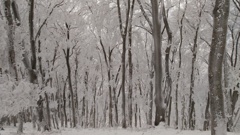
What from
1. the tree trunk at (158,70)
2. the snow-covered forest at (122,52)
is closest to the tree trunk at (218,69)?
the snow-covered forest at (122,52)

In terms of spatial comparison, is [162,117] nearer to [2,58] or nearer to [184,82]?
[2,58]

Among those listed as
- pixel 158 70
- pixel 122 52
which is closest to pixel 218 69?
pixel 158 70

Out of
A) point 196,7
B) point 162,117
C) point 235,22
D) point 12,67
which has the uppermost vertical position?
point 196,7

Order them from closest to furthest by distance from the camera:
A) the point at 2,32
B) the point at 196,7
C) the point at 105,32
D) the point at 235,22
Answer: the point at 2,32 → the point at 235,22 → the point at 196,7 → the point at 105,32

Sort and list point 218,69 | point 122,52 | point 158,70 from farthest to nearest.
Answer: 1. point 122,52
2. point 158,70
3. point 218,69

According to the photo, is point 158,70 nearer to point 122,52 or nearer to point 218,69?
point 218,69

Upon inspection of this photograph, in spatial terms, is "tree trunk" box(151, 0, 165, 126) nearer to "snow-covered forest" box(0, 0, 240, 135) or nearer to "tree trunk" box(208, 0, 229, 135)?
"snow-covered forest" box(0, 0, 240, 135)

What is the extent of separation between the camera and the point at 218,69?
249 inches

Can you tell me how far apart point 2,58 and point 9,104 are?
31.9 feet

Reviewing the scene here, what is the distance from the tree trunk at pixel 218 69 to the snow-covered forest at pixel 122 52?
0.02 m

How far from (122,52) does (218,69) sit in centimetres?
1199

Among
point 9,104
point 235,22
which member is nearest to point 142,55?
point 235,22

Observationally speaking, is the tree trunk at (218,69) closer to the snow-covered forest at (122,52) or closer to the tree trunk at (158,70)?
the snow-covered forest at (122,52)

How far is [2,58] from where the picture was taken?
60.0 ft
